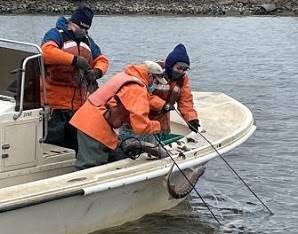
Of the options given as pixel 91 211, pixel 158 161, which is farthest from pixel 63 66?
pixel 91 211

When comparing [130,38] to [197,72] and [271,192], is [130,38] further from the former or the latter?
[271,192]

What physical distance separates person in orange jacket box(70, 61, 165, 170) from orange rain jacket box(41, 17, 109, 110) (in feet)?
1.32

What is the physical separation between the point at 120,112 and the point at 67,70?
75cm

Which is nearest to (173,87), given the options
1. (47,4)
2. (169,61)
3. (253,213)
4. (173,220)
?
(169,61)

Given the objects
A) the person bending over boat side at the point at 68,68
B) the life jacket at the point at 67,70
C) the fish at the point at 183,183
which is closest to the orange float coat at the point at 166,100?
the fish at the point at 183,183

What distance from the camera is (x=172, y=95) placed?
7047 mm

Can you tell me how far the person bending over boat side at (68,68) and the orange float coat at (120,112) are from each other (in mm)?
400

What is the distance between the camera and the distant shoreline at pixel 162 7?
59531 millimetres

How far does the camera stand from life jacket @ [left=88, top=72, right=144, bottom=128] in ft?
21.1

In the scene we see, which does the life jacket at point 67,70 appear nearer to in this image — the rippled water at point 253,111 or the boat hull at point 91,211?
the boat hull at point 91,211

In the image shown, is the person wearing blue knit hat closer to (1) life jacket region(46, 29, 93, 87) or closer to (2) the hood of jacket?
(2) the hood of jacket

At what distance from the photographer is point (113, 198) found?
6.67 metres

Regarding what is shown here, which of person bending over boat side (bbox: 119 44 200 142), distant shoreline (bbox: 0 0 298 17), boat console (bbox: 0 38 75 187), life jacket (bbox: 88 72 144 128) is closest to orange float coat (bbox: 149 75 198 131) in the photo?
person bending over boat side (bbox: 119 44 200 142)

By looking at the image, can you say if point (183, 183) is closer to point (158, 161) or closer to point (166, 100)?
point (158, 161)
